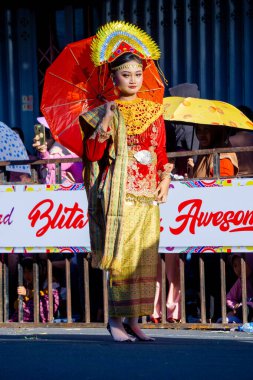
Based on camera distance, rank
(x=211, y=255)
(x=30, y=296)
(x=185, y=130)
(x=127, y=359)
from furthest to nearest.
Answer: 1. (x=185, y=130)
2. (x=30, y=296)
3. (x=211, y=255)
4. (x=127, y=359)

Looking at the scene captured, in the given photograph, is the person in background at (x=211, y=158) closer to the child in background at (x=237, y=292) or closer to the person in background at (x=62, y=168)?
the child in background at (x=237, y=292)

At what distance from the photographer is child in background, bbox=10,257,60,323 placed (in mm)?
10516

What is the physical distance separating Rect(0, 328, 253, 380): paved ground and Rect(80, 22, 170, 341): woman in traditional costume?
352 millimetres

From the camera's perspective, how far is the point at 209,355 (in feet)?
21.2

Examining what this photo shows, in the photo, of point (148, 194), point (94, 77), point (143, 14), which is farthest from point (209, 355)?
point (143, 14)

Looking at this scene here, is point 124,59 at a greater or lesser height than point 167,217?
greater

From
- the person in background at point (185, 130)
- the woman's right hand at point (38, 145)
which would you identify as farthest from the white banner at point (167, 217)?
the person in background at point (185, 130)

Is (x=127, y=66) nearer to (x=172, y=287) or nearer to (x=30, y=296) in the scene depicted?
(x=172, y=287)

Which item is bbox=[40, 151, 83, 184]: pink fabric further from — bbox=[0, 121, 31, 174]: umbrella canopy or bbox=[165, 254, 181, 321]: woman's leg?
bbox=[165, 254, 181, 321]: woman's leg

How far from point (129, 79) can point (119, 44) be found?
302 millimetres

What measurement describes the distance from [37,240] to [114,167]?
2934mm

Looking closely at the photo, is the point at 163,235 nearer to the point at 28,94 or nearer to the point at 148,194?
the point at 148,194

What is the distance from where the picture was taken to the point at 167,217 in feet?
31.6

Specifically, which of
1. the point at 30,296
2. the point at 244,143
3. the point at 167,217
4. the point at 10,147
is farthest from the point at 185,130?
the point at 30,296
